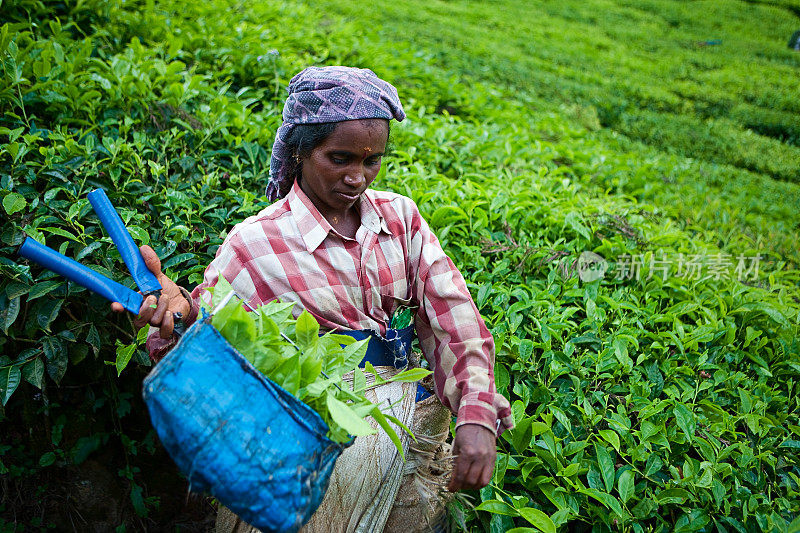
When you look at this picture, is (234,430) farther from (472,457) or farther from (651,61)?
(651,61)

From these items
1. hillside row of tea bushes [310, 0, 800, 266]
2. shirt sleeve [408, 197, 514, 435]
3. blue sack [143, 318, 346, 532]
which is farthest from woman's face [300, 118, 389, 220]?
hillside row of tea bushes [310, 0, 800, 266]

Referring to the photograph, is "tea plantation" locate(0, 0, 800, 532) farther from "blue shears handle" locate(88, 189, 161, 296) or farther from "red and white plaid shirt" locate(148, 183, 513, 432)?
"red and white plaid shirt" locate(148, 183, 513, 432)

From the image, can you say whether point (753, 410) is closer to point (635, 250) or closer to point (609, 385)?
point (609, 385)

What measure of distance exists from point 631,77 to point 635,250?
6379 millimetres

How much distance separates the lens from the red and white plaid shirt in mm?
1542

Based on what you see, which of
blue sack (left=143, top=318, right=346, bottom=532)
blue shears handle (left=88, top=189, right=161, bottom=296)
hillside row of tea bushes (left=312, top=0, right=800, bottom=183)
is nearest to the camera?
blue sack (left=143, top=318, right=346, bottom=532)

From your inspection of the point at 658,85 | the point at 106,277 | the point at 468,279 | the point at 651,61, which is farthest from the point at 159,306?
the point at 651,61

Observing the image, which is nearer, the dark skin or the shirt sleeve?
the dark skin

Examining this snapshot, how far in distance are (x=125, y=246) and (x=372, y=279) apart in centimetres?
66

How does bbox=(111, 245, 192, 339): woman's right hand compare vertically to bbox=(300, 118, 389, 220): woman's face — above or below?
below

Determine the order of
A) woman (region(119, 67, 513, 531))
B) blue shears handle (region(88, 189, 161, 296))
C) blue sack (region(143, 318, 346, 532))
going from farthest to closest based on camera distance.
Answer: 1. woman (region(119, 67, 513, 531))
2. blue shears handle (region(88, 189, 161, 296))
3. blue sack (region(143, 318, 346, 532))

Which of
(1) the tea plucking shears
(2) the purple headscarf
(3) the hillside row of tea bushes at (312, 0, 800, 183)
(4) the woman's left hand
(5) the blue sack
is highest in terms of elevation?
(2) the purple headscarf

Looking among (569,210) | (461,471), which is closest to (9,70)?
(461,471)

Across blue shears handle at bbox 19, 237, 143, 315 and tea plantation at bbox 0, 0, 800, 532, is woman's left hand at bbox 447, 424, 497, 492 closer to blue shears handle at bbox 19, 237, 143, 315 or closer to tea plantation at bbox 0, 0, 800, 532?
tea plantation at bbox 0, 0, 800, 532
